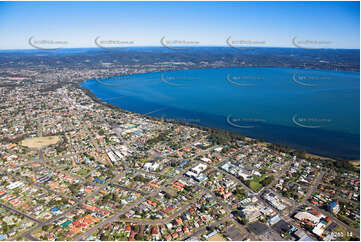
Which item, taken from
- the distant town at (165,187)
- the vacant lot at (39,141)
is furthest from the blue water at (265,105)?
the vacant lot at (39,141)

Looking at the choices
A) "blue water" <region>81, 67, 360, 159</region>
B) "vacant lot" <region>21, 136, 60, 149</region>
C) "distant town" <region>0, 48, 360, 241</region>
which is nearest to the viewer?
"distant town" <region>0, 48, 360, 241</region>

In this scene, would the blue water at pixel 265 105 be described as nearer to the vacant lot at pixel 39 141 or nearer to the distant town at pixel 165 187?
the distant town at pixel 165 187

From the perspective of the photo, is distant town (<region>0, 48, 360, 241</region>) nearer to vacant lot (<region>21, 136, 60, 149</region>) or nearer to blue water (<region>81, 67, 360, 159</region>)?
vacant lot (<region>21, 136, 60, 149</region>)

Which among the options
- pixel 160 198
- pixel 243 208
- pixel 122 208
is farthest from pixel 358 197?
pixel 122 208

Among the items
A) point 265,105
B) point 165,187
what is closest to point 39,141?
point 165,187

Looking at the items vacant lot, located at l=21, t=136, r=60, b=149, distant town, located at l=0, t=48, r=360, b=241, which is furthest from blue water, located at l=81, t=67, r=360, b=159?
vacant lot, located at l=21, t=136, r=60, b=149

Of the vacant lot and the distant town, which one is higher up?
the vacant lot
